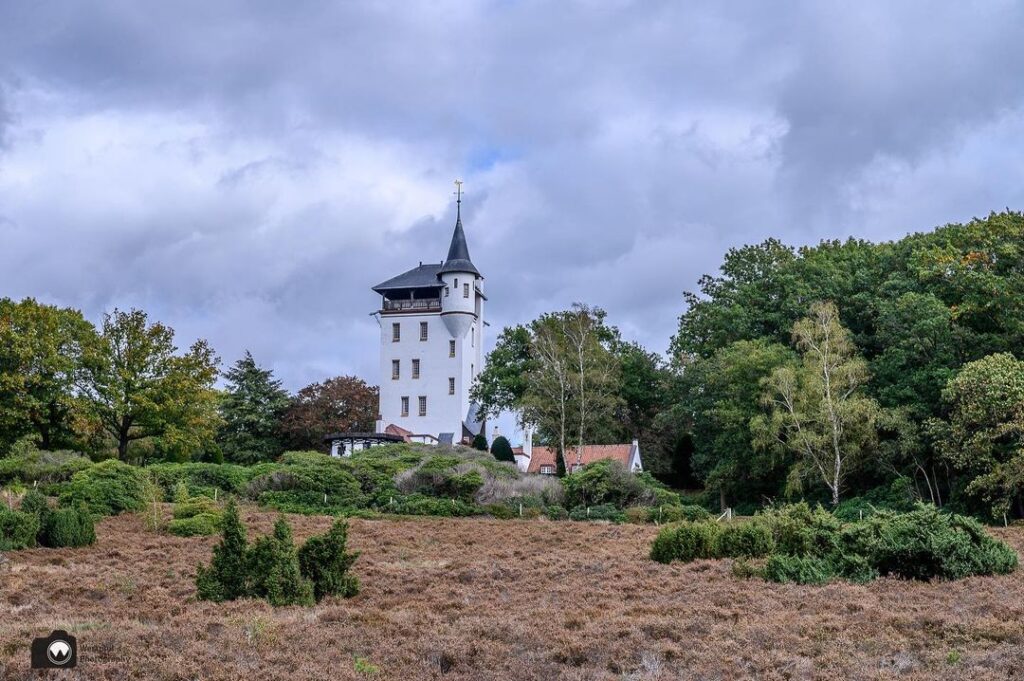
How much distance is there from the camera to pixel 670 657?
12453mm

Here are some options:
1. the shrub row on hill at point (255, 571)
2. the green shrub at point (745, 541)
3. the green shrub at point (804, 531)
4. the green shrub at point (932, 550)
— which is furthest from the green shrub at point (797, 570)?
the shrub row on hill at point (255, 571)

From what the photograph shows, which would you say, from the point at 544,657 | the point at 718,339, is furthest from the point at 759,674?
the point at 718,339

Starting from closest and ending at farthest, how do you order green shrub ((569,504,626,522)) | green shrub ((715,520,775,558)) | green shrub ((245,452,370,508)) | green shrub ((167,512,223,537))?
green shrub ((715,520,775,558)) → green shrub ((167,512,223,537)) → green shrub ((569,504,626,522)) → green shrub ((245,452,370,508))

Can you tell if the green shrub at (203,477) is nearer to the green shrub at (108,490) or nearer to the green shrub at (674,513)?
the green shrub at (108,490)

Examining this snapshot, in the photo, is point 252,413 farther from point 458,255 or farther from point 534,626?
point 534,626

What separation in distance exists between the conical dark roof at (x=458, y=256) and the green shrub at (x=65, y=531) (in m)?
38.6

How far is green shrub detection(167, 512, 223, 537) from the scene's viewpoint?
85.3 ft

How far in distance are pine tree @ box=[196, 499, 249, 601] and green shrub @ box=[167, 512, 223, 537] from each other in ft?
33.5

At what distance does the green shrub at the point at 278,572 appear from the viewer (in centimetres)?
1576

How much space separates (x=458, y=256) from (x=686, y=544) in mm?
43097

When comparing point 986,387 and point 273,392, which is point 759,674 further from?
point 273,392

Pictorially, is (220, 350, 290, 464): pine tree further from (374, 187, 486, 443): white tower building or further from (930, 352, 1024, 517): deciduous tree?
(930, 352, 1024, 517): deciduous tree

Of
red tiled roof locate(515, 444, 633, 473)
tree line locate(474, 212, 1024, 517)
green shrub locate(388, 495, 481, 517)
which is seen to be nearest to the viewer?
tree line locate(474, 212, 1024, 517)

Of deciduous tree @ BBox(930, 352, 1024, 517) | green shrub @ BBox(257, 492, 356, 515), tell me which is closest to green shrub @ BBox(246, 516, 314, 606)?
green shrub @ BBox(257, 492, 356, 515)
